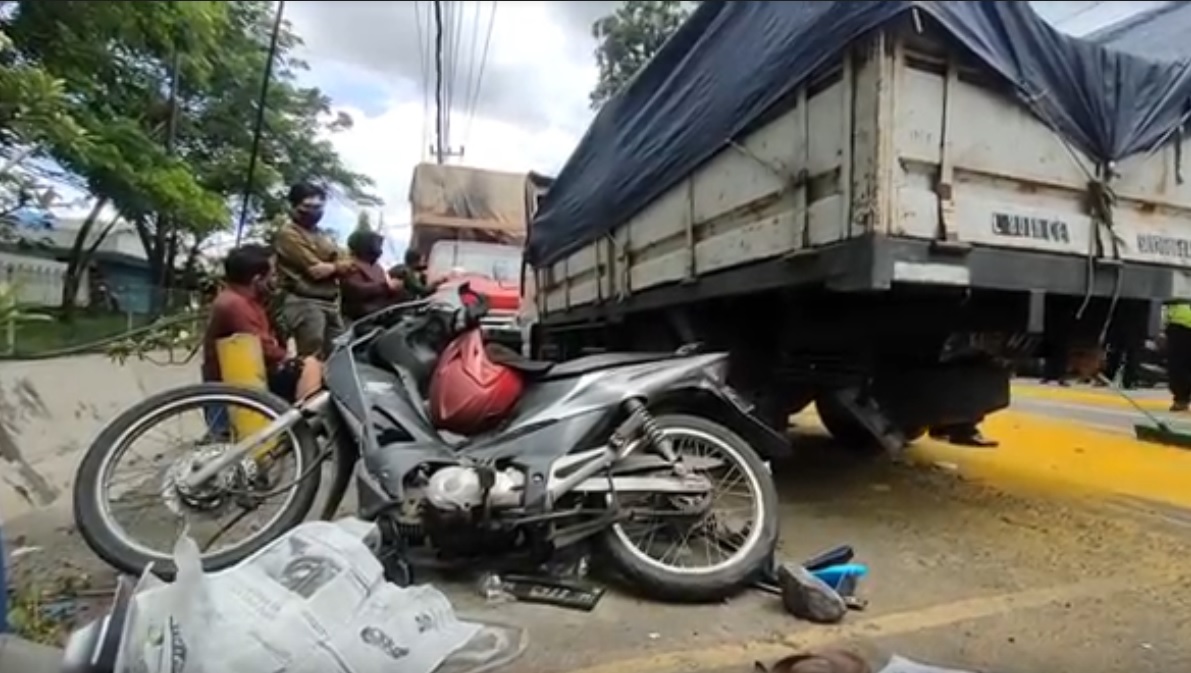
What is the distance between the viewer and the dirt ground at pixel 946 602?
2213 mm

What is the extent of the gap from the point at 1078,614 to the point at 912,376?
149 centimetres

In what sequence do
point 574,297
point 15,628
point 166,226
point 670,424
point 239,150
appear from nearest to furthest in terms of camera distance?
point 15,628, point 670,424, point 166,226, point 239,150, point 574,297

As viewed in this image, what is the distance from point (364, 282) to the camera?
454 centimetres

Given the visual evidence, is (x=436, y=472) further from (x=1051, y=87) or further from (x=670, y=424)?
(x=1051, y=87)

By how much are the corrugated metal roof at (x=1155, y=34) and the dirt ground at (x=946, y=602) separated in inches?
75.3

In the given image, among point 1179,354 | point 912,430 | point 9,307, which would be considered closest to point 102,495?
point 9,307

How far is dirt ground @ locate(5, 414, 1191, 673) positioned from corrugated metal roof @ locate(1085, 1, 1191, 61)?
191 cm

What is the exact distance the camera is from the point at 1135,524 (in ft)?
11.6

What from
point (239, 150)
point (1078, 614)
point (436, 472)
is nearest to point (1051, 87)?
point (1078, 614)

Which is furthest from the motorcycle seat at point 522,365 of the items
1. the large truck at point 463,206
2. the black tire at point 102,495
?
the large truck at point 463,206

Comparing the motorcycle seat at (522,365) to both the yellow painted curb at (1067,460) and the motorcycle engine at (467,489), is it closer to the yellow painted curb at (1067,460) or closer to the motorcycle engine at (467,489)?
the motorcycle engine at (467,489)

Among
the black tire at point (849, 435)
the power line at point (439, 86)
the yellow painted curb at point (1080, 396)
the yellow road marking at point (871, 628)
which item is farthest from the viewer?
the power line at point (439, 86)

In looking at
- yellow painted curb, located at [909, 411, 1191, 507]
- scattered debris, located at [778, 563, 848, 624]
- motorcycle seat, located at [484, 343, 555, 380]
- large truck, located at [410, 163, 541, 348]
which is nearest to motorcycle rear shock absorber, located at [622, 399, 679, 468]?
motorcycle seat, located at [484, 343, 555, 380]

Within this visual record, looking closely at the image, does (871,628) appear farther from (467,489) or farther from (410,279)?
(410,279)
